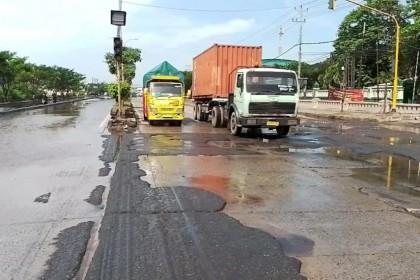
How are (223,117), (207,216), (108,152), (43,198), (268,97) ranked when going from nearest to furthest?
(207,216), (43,198), (108,152), (268,97), (223,117)

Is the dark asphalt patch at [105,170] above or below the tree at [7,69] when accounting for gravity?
below

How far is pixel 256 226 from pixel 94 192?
3217 mm

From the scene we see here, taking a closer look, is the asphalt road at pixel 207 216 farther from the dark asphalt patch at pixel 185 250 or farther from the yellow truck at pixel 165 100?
the yellow truck at pixel 165 100

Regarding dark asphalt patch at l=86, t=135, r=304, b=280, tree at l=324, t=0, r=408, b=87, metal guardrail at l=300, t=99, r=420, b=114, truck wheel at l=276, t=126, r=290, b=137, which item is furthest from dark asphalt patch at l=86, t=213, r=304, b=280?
tree at l=324, t=0, r=408, b=87

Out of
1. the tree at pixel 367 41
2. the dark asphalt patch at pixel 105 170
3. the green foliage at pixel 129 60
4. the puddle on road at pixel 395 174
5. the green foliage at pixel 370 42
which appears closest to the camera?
the puddle on road at pixel 395 174

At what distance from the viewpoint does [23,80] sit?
201 feet

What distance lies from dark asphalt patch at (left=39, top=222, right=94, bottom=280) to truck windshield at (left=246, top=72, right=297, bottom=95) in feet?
41.3

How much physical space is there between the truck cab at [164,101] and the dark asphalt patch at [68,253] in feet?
60.1

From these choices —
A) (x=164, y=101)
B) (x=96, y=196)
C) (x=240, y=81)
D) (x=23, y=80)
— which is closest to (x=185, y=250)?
(x=96, y=196)

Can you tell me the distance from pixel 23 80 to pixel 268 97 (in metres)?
49.0

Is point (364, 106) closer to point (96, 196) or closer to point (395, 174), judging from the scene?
point (395, 174)

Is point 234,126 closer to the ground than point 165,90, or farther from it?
closer to the ground

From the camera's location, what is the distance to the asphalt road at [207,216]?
501 cm

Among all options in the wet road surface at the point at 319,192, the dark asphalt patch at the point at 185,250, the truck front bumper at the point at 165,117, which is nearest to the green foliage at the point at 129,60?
the truck front bumper at the point at 165,117
